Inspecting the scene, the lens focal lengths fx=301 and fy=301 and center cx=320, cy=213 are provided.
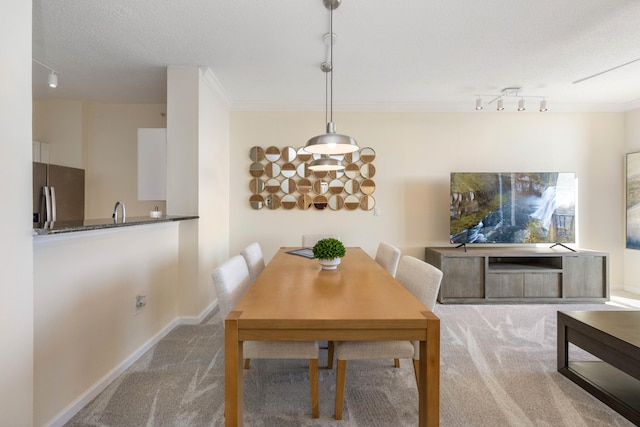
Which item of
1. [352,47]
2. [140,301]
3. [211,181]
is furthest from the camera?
[211,181]

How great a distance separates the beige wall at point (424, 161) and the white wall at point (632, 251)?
7 cm

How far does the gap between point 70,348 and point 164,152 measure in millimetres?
2029

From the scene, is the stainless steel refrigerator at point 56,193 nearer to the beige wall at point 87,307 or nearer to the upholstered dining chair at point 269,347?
the beige wall at point 87,307

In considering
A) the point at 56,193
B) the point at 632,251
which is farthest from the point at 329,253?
the point at 632,251

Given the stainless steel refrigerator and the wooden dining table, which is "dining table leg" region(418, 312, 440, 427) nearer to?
the wooden dining table

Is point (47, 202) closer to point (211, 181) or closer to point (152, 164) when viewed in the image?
point (152, 164)

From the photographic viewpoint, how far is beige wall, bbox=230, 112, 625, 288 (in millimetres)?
4203

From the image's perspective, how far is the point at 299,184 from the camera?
4203 millimetres

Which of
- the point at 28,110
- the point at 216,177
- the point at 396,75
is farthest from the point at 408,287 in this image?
the point at 216,177

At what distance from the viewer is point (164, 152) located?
3156 mm

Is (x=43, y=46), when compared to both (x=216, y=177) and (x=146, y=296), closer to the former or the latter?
(x=216, y=177)

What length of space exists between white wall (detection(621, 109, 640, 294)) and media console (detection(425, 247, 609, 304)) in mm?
760

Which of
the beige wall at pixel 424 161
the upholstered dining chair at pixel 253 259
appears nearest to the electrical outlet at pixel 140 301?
the upholstered dining chair at pixel 253 259

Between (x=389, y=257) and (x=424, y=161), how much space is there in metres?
2.18
